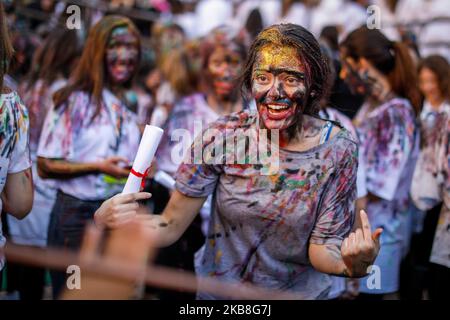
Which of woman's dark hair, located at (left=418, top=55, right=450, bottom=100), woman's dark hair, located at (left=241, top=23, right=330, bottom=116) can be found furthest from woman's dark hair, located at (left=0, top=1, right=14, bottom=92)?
woman's dark hair, located at (left=418, top=55, right=450, bottom=100)

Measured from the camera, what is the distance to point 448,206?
3.54 meters

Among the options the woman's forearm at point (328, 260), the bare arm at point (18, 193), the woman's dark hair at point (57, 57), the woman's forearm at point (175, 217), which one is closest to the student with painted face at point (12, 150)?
the bare arm at point (18, 193)

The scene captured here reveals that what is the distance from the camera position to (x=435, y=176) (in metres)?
3.89

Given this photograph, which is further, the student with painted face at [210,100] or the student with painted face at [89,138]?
the student with painted face at [210,100]

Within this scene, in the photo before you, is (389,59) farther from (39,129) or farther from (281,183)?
(39,129)

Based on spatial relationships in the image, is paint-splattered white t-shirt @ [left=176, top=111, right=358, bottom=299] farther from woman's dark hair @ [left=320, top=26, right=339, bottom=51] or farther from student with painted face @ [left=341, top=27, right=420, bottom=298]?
woman's dark hair @ [left=320, top=26, right=339, bottom=51]

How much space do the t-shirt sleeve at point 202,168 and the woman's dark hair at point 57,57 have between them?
2.27 metres

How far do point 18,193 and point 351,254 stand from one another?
4.47 feet

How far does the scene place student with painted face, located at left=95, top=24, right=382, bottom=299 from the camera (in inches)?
105

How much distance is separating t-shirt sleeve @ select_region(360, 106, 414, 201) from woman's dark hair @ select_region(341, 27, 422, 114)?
21 cm

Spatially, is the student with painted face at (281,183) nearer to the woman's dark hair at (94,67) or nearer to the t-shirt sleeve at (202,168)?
the t-shirt sleeve at (202,168)

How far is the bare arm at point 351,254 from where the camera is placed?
241 centimetres

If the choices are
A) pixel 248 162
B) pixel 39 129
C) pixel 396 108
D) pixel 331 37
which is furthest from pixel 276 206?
pixel 331 37

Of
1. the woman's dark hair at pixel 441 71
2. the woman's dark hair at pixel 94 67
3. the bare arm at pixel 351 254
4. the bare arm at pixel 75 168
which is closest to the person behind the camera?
the bare arm at pixel 351 254
